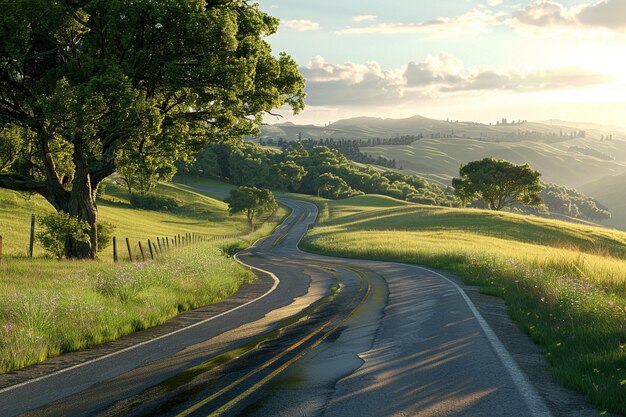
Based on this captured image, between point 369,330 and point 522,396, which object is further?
point 369,330

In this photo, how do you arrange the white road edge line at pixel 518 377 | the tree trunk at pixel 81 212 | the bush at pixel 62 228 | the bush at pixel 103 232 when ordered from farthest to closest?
1. the bush at pixel 103 232
2. the tree trunk at pixel 81 212
3. the bush at pixel 62 228
4. the white road edge line at pixel 518 377

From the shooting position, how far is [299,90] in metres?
23.3

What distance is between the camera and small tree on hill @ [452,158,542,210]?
8112 centimetres

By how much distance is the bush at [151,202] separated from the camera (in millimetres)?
89625

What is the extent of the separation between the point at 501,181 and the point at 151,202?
56.1 meters

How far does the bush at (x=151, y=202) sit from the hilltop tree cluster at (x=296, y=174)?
41.1 m

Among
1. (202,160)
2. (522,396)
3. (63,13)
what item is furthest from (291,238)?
(202,160)

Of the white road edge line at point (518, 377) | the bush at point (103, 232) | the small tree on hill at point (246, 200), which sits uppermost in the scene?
the white road edge line at point (518, 377)

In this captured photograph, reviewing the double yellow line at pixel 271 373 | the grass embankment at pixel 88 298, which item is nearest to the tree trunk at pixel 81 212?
the grass embankment at pixel 88 298

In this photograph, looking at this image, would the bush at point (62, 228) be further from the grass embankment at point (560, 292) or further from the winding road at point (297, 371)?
the grass embankment at point (560, 292)

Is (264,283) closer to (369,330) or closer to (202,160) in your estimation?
(369,330)

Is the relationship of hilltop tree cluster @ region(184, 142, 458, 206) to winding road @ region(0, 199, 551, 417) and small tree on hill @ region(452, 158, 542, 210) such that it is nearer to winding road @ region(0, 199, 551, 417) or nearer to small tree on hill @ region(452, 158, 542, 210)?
small tree on hill @ region(452, 158, 542, 210)

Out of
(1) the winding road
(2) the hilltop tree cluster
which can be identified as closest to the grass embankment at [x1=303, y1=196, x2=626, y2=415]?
(1) the winding road

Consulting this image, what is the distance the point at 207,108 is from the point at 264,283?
7880mm
